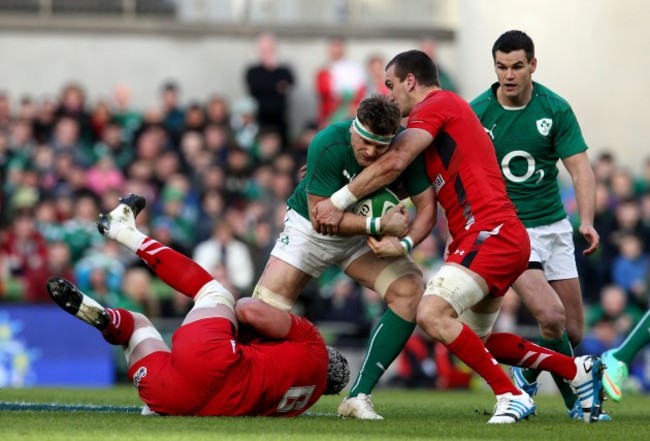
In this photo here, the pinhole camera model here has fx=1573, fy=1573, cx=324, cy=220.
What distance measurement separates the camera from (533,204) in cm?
1152

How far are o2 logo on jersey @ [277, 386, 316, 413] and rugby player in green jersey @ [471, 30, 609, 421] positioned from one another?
1816mm

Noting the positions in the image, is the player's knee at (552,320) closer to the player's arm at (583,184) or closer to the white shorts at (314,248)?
the player's arm at (583,184)

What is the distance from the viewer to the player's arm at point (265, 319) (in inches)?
400

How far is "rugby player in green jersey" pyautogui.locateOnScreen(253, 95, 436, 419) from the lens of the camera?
1029 centimetres

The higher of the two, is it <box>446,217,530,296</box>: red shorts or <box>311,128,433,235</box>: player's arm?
<box>311,128,433,235</box>: player's arm

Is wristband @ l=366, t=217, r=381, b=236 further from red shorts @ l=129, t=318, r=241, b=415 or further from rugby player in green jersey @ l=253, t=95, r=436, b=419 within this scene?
red shorts @ l=129, t=318, r=241, b=415

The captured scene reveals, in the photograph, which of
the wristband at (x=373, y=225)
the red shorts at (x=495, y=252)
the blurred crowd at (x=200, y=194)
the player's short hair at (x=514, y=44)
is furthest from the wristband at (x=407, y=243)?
the blurred crowd at (x=200, y=194)

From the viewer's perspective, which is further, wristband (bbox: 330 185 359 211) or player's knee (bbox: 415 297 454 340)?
wristband (bbox: 330 185 359 211)

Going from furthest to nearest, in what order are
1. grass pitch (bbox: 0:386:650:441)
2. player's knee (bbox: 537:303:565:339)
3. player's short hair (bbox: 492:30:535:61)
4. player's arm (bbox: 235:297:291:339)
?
player's short hair (bbox: 492:30:535:61) → player's knee (bbox: 537:303:565:339) → player's arm (bbox: 235:297:291:339) → grass pitch (bbox: 0:386:650:441)

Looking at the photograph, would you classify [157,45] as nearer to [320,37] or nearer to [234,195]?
[320,37]

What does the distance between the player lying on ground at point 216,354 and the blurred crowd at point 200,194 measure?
7.57 m

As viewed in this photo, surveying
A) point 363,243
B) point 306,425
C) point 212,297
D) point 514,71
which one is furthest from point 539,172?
point 306,425

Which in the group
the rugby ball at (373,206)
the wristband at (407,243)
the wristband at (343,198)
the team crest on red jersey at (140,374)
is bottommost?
the team crest on red jersey at (140,374)

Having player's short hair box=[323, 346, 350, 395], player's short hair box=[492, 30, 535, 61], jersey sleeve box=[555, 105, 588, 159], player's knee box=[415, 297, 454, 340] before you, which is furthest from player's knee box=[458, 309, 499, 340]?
player's short hair box=[492, 30, 535, 61]
